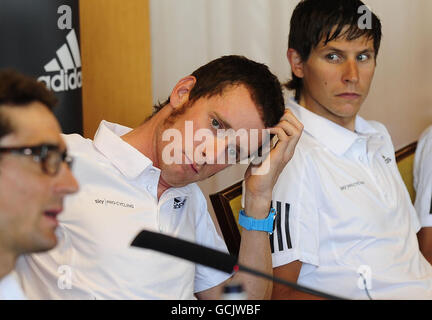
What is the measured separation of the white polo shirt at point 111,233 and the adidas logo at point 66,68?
23 centimetres

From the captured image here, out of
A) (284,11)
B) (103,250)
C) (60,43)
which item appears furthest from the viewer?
(284,11)

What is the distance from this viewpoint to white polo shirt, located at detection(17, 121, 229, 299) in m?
1.35

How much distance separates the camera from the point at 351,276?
5.61 ft

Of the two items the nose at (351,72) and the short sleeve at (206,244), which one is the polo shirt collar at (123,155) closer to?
the short sleeve at (206,244)

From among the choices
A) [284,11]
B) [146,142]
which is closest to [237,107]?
[146,142]

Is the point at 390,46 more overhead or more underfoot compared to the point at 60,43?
more underfoot

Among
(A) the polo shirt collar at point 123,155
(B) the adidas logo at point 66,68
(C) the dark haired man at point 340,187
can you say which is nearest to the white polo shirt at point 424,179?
(C) the dark haired man at point 340,187

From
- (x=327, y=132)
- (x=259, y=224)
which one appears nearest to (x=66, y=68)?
(x=259, y=224)

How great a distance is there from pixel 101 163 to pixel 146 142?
11 cm

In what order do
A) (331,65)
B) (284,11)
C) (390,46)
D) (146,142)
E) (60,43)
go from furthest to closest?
(390,46) < (284,11) < (331,65) < (60,43) < (146,142)

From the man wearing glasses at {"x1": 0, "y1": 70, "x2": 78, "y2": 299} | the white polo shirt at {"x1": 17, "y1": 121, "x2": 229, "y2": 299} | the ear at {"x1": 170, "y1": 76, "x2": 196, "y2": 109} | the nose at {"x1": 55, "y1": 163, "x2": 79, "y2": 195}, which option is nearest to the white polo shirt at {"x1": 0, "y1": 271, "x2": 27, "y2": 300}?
the man wearing glasses at {"x1": 0, "y1": 70, "x2": 78, "y2": 299}

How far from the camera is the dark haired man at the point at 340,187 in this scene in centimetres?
169

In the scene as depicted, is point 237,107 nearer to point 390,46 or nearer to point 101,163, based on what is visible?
point 101,163

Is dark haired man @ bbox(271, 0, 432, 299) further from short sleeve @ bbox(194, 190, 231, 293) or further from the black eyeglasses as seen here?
the black eyeglasses
